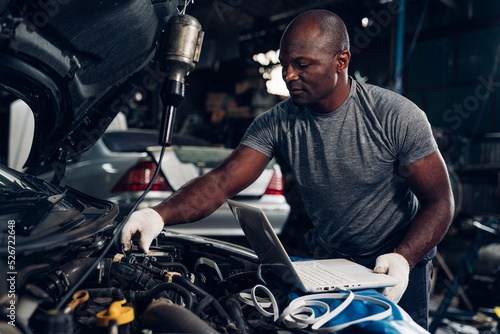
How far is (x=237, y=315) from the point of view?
3.28ft

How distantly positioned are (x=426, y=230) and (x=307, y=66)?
0.78 meters

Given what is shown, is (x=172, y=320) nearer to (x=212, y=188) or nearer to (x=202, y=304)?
(x=202, y=304)

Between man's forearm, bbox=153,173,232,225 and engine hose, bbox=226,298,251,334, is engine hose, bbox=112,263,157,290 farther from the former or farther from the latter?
man's forearm, bbox=153,173,232,225

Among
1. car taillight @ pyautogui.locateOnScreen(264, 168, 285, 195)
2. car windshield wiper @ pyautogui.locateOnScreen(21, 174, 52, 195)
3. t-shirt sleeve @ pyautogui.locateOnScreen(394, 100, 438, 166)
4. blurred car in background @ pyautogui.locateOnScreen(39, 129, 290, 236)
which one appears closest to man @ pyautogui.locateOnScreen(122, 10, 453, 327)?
t-shirt sleeve @ pyautogui.locateOnScreen(394, 100, 438, 166)

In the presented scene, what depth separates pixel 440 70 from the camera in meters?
8.26

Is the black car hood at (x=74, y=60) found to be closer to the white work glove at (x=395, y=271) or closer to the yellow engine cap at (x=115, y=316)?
→ the yellow engine cap at (x=115, y=316)

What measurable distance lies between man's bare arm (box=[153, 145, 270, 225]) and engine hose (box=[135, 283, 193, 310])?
1.62ft

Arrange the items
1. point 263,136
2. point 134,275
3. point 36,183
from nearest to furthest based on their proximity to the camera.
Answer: point 134,275
point 36,183
point 263,136

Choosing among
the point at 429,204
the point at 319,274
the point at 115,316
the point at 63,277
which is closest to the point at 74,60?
the point at 63,277

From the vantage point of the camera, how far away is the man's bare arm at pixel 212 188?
5.02 feet

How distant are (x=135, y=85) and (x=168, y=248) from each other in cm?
59

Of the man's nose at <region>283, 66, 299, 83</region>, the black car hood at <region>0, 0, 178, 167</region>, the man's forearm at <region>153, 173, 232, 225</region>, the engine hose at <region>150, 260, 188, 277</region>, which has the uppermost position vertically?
the man's nose at <region>283, 66, 299, 83</region>

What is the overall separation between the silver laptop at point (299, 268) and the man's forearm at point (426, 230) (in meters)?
0.25

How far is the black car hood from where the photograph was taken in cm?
91
